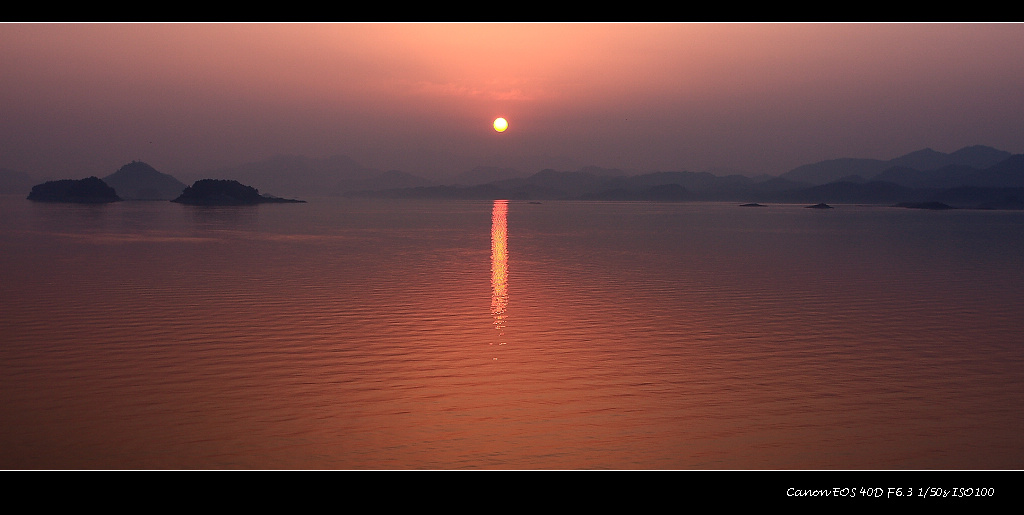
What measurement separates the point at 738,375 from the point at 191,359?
40.7ft

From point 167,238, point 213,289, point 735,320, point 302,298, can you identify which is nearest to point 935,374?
point 735,320

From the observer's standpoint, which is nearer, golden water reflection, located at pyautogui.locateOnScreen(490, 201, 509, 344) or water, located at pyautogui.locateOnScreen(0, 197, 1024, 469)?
water, located at pyautogui.locateOnScreen(0, 197, 1024, 469)

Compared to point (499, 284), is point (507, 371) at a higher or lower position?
lower

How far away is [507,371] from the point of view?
1686 cm

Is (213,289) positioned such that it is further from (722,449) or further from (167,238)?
(167,238)

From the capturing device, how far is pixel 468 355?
18.5m

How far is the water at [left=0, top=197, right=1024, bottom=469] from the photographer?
39.3 ft

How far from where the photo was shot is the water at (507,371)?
12.0 meters

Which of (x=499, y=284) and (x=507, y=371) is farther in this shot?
(x=499, y=284)

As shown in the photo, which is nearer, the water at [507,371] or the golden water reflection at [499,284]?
the water at [507,371]
